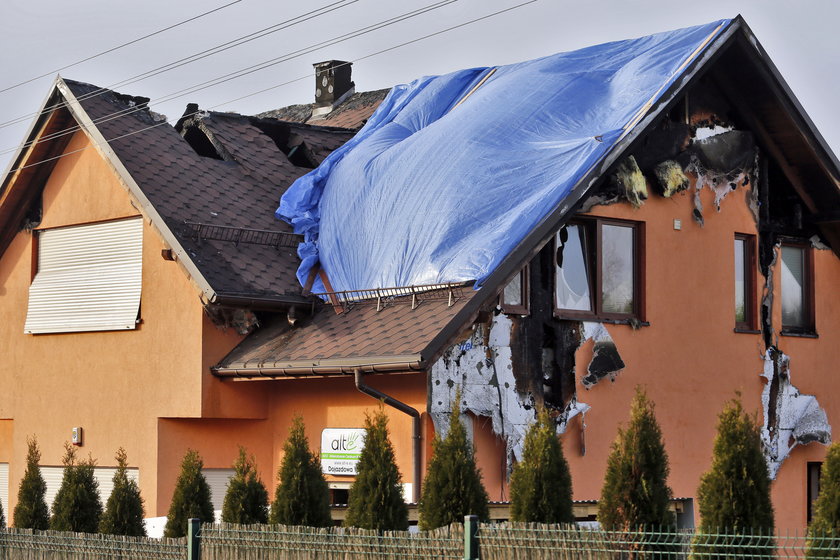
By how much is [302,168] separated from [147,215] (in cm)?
359

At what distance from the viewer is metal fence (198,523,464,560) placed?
34.8 feet

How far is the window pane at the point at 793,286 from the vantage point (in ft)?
65.1

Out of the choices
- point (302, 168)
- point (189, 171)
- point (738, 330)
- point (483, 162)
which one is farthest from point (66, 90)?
point (738, 330)

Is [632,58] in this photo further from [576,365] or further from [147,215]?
[147,215]

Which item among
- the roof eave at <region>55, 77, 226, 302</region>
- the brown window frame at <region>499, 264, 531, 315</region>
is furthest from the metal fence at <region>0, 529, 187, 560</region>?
the brown window frame at <region>499, 264, 531, 315</region>

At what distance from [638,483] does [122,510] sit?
6080mm

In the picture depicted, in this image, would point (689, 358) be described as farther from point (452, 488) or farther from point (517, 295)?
point (452, 488)

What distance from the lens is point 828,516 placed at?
30.4 feet

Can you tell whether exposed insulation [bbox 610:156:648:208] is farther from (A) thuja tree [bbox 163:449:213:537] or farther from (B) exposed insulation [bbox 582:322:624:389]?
(A) thuja tree [bbox 163:449:213:537]

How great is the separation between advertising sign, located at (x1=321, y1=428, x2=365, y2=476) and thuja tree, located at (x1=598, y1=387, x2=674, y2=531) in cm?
630

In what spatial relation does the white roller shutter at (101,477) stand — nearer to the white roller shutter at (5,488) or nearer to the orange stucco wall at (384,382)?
the orange stucco wall at (384,382)

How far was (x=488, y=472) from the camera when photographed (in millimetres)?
16062

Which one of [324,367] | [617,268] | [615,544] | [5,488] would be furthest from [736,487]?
[5,488]

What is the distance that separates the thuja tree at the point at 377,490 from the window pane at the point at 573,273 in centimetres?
550
